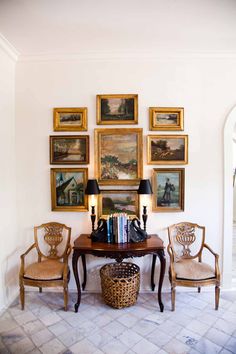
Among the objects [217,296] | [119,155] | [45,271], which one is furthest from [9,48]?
[217,296]

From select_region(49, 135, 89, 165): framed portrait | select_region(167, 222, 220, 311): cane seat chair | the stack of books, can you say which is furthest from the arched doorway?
select_region(49, 135, 89, 165): framed portrait

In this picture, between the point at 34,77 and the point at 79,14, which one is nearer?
the point at 79,14

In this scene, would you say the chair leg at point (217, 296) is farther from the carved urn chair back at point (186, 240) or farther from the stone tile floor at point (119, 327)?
the carved urn chair back at point (186, 240)

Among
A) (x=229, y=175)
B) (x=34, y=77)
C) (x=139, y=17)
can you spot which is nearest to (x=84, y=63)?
(x=34, y=77)

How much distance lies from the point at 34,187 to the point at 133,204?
4.67ft

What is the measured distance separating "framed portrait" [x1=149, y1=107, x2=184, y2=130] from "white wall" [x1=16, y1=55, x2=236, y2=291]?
0.09m

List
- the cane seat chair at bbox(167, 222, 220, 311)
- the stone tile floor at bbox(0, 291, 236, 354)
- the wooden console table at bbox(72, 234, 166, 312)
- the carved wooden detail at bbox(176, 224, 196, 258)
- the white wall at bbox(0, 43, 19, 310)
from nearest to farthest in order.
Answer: the stone tile floor at bbox(0, 291, 236, 354) < the wooden console table at bbox(72, 234, 166, 312) < the cane seat chair at bbox(167, 222, 220, 311) < the white wall at bbox(0, 43, 19, 310) < the carved wooden detail at bbox(176, 224, 196, 258)

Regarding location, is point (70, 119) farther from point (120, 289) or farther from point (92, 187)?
point (120, 289)

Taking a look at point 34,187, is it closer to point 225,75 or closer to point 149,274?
point 149,274

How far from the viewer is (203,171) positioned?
3062mm

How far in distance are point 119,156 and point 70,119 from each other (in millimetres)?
859

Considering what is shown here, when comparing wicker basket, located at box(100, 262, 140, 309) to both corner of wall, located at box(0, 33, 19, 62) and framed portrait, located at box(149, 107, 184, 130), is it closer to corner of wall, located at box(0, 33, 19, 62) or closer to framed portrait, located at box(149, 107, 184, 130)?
framed portrait, located at box(149, 107, 184, 130)

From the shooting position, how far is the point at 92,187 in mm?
2816

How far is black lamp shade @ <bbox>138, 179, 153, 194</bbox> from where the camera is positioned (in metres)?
2.80
